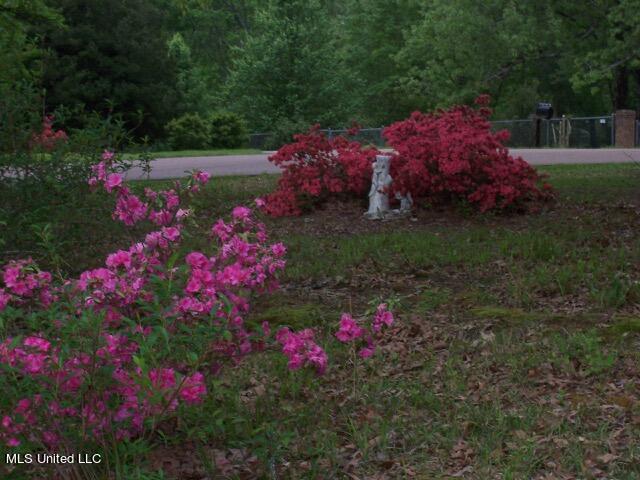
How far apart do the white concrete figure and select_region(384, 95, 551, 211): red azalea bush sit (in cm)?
13

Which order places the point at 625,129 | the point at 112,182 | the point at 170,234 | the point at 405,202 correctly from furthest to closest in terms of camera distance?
1. the point at 625,129
2. the point at 405,202
3. the point at 112,182
4. the point at 170,234

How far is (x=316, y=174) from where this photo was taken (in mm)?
11195

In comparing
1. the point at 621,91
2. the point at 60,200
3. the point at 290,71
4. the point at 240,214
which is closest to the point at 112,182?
the point at 240,214

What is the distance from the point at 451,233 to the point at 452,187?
1.24m

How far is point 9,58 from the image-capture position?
1259 cm

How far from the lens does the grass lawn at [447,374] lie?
405 cm

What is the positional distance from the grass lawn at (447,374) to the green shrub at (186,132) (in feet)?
80.3

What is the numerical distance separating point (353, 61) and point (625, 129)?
19.3 metres

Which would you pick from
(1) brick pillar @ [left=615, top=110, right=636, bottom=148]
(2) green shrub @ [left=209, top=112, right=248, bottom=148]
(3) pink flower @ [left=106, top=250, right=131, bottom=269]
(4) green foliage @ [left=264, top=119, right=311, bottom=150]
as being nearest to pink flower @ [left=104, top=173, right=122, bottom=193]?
(3) pink flower @ [left=106, top=250, right=131, bottom=269]

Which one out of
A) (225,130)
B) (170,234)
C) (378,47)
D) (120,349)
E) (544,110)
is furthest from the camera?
(378,47)

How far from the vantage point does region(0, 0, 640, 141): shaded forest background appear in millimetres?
33281

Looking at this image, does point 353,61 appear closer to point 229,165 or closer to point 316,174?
point 229,165

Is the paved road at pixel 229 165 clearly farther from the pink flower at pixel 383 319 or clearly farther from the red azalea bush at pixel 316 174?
the pink flower at pixel 383 319

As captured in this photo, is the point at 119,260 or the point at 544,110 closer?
the point at 119,260
